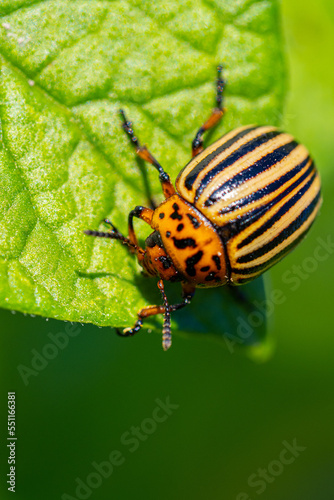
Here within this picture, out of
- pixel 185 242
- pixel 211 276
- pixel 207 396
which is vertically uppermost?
pixel 185 242

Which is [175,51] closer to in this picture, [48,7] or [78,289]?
[48,7]

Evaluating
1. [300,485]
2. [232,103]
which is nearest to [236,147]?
[232,103]

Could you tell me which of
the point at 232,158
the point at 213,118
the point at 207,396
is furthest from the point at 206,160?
the point at 207,396

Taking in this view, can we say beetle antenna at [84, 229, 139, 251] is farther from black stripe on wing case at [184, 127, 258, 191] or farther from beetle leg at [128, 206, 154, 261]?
black stripe on wing case at [184, 127, 258, 191]

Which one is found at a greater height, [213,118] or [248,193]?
[213,118]

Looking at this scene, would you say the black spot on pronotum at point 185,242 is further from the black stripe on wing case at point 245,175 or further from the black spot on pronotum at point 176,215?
the black stripe on wing case at point 245,175

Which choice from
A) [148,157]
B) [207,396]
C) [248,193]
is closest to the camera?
[148,157]

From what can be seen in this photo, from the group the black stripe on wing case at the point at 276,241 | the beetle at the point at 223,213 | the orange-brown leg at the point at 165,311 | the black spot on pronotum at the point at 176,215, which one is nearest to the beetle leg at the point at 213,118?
the beetle at the point at 223,213

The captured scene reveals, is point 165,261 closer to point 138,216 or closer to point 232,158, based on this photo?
point 138,216
